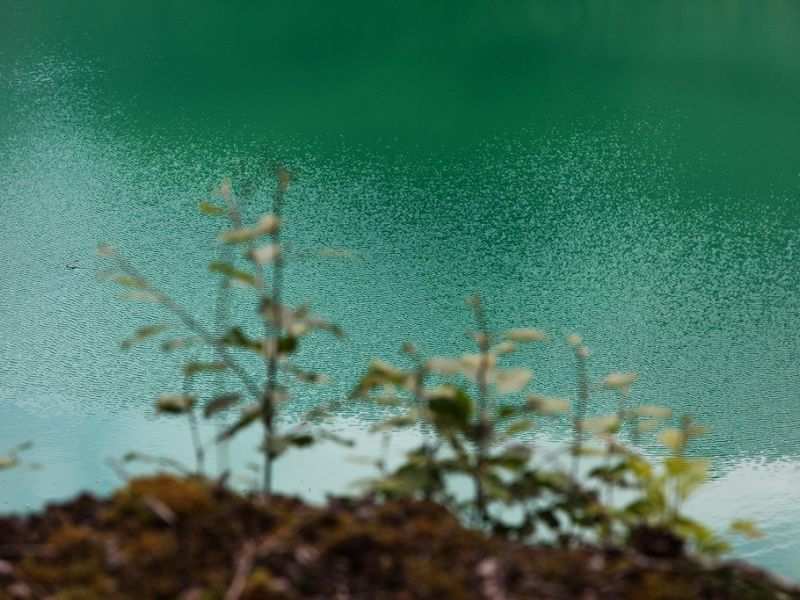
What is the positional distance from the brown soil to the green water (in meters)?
2.61

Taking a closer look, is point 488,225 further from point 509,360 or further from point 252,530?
point 252,530

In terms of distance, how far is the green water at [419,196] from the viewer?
4965 millimetres

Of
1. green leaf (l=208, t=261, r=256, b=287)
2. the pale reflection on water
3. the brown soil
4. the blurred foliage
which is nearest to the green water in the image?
the pale reflection on water

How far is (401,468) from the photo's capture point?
154 centimetres

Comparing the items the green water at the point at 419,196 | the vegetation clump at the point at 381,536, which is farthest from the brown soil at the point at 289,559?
the green water at the point at 419,196

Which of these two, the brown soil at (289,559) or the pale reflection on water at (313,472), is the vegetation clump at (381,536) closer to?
the brown soil at (289,559)

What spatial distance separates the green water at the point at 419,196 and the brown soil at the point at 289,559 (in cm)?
261

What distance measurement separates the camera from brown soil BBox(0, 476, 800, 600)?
1.21 meters

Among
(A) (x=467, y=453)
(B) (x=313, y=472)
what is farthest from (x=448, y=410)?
(B) (x=313, y=472)

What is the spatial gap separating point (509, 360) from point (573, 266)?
64.2 inches

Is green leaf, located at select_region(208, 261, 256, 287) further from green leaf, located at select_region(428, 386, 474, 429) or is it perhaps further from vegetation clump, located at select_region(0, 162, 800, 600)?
green leaf, located at select_region(428, 386, 474, 429)

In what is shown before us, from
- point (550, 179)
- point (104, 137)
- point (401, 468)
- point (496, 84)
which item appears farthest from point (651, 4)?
point (401, 468)

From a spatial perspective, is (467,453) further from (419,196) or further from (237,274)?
(419,196)

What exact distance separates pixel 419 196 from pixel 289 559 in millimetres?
6780
